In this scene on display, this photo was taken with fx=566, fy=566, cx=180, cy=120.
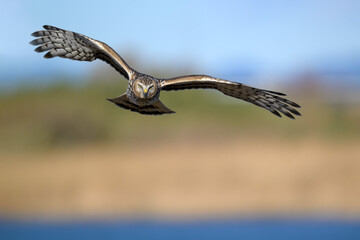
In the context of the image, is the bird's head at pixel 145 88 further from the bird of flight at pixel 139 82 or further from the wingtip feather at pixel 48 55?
the wingtip feather at pixel 48 55

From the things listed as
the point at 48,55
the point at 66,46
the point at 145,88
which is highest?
the point at 66,46

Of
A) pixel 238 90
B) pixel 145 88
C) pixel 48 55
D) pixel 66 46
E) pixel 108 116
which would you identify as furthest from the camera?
pixel 108 116

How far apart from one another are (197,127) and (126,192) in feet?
12.2

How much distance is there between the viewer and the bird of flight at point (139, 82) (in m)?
4.69

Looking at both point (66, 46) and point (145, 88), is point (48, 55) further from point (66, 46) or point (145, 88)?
point (145, 88)

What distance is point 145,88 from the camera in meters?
4.64

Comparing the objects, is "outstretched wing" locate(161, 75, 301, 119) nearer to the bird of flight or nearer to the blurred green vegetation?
the bird of flight

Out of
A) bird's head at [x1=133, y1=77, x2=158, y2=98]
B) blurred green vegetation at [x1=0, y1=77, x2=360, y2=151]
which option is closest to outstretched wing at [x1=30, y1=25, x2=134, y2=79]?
bird's head at [x1=133, y1=77, x2=158, y2=98]

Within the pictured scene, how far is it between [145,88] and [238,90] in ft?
3.47

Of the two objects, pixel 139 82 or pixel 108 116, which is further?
pixel 108 116

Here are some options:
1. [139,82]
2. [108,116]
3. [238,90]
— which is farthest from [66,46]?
[108,116]

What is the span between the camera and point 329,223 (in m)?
Answer: 20.8

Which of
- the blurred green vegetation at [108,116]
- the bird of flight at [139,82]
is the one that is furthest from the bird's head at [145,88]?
the blurred green vegetation at [108,116]

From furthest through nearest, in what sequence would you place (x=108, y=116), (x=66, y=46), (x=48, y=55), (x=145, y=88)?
1. (x=108, y=116)
2. (x=66, y=46)
3. (x=48, y=55)
4. (x=145, y=88)
